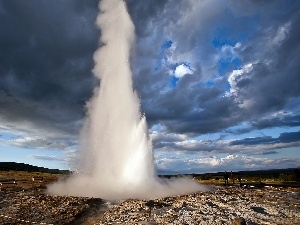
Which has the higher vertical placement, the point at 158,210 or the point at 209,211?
the point at 158,210

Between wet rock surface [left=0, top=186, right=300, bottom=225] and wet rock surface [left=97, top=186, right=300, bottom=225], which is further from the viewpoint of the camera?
wet rock surface [left=0, top=186, right=300, bottom=225]

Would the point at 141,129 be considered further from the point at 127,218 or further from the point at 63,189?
the point at 127,218

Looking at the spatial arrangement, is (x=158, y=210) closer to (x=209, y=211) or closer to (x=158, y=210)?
(x=158, y=210)

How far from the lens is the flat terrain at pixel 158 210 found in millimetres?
21172

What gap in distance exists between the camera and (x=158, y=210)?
24047 millimetres

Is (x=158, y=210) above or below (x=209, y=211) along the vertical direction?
above

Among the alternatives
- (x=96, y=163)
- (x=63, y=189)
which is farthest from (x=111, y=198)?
(x=96, y=163)

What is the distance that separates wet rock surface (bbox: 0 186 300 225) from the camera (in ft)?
69.4

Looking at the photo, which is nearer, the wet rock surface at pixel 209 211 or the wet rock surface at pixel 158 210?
the wet rock surface at pixel 209 211

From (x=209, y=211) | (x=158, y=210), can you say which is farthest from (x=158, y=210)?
(x=209, y=211)

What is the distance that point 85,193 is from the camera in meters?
34.4

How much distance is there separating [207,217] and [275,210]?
5.58 m

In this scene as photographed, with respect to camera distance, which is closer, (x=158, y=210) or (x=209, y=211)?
(x=209, y=211)

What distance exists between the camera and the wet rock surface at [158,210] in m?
21.1
